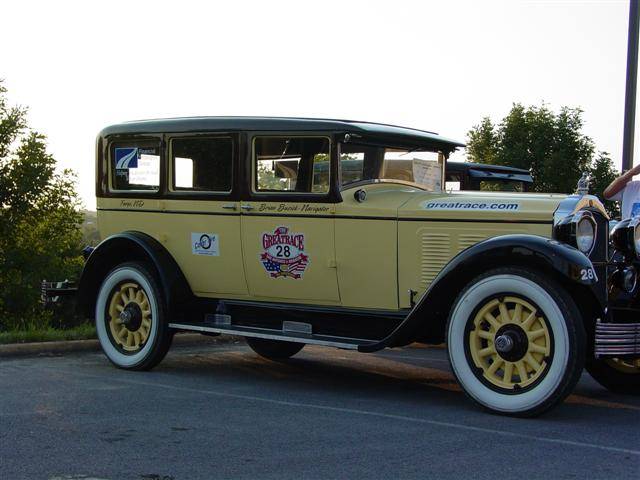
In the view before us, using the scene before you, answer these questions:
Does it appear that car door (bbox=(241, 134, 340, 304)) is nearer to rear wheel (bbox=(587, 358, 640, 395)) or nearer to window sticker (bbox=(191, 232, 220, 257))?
window sticker (bbox=(191, 232, 220, 257))

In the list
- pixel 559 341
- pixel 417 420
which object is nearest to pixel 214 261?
pixel 417 420

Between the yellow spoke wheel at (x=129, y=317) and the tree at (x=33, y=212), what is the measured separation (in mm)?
27323

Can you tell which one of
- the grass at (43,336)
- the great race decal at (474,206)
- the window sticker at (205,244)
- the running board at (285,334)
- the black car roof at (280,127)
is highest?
the black car roof at (280,127)

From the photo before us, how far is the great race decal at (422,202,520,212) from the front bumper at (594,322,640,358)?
37.7 inches

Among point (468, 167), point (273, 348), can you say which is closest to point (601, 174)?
point (468, 167)

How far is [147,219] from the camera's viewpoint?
7395mm

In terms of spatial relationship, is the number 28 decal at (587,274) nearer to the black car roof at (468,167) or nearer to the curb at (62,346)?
the curb at (62,346)

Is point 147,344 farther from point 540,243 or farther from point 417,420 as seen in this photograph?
point 540,243

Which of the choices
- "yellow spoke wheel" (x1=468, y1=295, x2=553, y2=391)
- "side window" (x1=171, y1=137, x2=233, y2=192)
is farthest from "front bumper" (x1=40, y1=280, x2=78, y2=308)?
"yellow spoke wheel" (x1=468, y1=295, x2=553, y2=391)

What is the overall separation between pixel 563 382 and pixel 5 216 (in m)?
33.8

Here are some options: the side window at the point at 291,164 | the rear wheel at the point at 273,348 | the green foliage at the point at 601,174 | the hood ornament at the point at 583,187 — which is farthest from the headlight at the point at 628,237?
the green foliage at the point at 601,174

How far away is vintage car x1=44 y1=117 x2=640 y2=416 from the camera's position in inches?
215

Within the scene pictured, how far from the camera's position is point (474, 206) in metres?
6.00

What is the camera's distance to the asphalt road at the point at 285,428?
4250 millimetres
